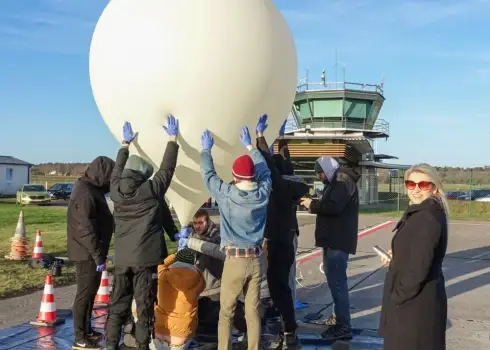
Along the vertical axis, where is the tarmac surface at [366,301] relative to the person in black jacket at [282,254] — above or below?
below

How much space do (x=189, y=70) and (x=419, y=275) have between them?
6.89 ft

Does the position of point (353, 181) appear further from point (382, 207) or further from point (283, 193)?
point (382, 207)

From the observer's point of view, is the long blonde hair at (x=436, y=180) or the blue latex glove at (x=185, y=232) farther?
the blue latex glove at (x=185, y=232)

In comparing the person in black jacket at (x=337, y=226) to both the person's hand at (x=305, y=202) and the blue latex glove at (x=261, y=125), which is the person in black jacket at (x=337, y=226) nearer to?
the person's hand at (x=305, y=202)

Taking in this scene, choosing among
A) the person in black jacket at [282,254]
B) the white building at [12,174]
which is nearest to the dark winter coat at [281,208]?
the person in black jacket at [282,254]

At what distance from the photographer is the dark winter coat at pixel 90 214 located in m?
4.98

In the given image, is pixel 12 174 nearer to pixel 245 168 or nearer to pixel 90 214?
pixel 90 214

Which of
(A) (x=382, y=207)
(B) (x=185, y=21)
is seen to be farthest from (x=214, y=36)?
(A) (x=382, y=207)

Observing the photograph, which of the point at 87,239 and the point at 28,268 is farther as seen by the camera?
the point at 28,268

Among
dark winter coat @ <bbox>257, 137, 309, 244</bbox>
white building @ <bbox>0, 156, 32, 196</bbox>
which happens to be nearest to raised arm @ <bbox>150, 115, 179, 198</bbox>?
dark winter coat @ <bbox>257, 137, 309, 244</bbox>

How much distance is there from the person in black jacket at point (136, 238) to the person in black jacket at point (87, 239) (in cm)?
43

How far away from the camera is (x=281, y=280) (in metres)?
5.06

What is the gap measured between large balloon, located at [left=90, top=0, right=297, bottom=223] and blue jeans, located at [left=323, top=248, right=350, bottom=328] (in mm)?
1727

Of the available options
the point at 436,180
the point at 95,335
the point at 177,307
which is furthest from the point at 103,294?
the point at 436,180
